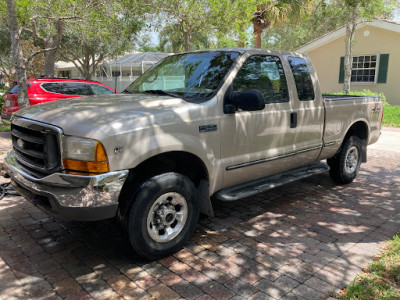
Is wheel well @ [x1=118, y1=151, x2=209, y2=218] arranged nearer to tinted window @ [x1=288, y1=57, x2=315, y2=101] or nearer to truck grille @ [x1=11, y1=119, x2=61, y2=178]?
truck grille @ [x1=11, y1=119, x2=61, y2=178]

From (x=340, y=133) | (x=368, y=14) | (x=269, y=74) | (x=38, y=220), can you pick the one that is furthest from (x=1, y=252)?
(x=368, y=14)

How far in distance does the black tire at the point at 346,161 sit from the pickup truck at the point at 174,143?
32.4 inches

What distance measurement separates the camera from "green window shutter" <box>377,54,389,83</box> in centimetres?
1658

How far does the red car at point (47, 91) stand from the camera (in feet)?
31.4

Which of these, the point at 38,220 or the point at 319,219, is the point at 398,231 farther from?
the point at 38,220

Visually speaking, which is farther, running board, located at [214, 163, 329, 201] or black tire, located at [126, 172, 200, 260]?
running board, located at [214, 163, 329, 201]

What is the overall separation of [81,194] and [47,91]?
25.8ft

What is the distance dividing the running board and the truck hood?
3.65 feet

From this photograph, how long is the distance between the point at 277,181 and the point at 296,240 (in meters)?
0.85

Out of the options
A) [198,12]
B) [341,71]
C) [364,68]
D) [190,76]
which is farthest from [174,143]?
[364,68]

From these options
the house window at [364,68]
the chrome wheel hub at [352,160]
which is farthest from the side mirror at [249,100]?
the house window at [364,68]

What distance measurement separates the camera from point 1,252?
3.59 m

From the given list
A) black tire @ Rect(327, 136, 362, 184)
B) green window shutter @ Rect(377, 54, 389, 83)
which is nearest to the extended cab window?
black tire @ Rect(327, 136, 362, 184)

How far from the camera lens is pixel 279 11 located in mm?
17562
